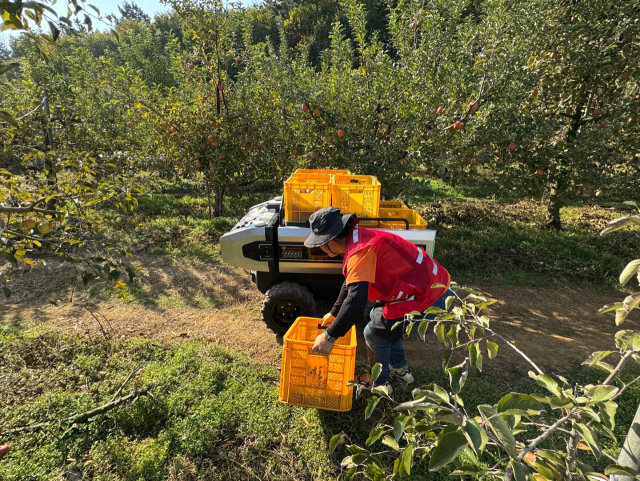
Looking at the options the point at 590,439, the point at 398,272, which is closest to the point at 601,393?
the point at 590,439

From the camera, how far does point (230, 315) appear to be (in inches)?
177

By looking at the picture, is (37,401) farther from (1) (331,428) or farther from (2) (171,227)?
(2) (171,227)

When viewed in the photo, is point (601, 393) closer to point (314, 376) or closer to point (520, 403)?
point (520, 403)

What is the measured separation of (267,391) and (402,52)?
5.80 m

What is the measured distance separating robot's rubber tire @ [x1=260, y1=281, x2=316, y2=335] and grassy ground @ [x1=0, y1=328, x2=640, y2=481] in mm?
524

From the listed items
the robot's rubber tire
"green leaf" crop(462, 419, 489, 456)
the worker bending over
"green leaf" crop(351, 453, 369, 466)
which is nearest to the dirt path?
the robot's rubber tire

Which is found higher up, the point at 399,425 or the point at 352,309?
the point at 399,425

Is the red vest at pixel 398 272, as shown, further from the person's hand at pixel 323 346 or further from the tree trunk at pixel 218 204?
the tree trunk at pixel 218 204

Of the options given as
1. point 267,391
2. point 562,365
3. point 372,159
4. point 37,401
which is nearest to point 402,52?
point 372,159

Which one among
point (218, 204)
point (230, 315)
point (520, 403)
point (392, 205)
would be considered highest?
point (520, 403)

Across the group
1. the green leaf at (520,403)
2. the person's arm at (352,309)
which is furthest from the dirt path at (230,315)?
the green leaf at (520,403)

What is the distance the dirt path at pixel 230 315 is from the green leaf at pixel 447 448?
2.84 metres

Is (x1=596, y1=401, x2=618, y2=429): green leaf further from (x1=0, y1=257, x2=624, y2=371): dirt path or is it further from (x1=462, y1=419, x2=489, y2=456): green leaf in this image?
(x1=0, y1=257, x2=624, y2=371): dirt path

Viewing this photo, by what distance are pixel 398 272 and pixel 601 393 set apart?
1.67 metres
